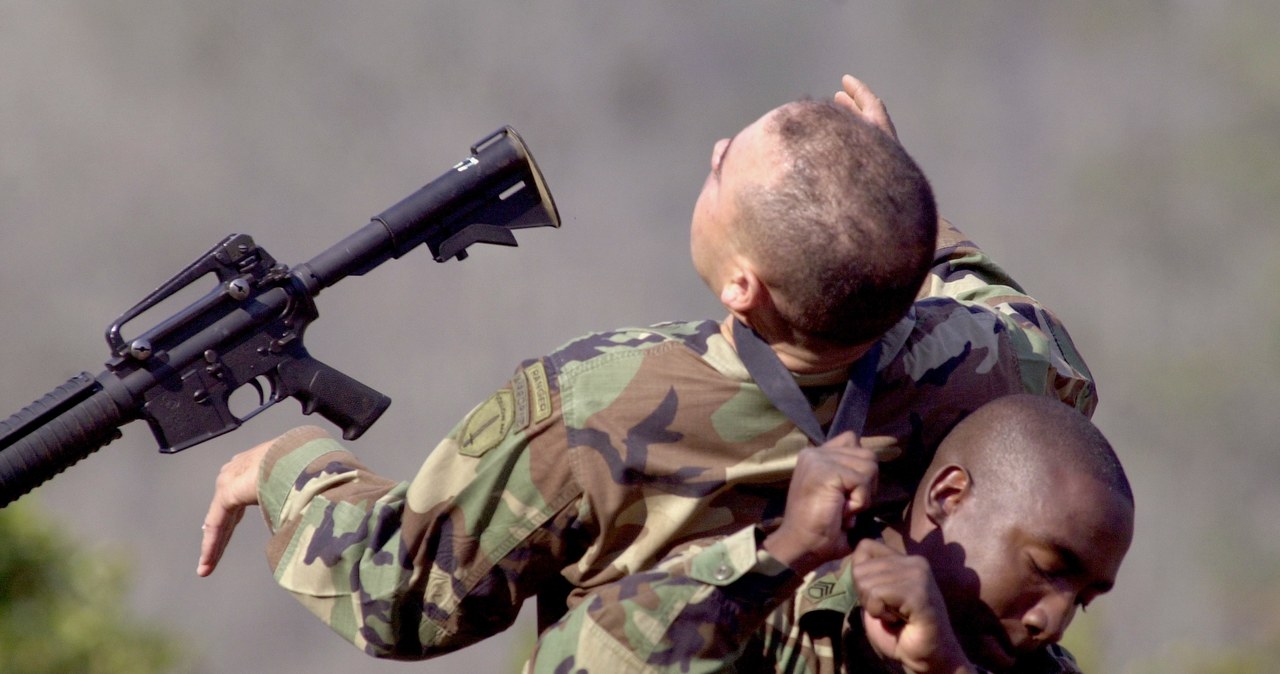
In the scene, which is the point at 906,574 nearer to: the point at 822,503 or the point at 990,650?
the point at 822,503

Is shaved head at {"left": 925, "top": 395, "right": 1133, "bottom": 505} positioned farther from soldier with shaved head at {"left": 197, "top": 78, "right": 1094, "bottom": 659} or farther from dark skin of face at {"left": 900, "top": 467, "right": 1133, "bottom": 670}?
soldier with shaved head at {"left": 197, "top": 78, "right": 1094, "bottom": 659}

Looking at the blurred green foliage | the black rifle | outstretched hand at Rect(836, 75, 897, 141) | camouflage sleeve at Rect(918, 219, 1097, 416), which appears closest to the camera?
camouflage sleeve at Rect(918, 219, 1097, 416)

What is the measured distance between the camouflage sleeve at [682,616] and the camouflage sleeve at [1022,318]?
677mm

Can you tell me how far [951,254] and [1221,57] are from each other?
6107 mm

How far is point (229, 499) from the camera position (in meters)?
2.36

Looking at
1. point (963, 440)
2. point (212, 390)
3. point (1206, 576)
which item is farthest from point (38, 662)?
point (1206, 576)

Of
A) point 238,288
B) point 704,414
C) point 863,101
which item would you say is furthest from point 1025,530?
point 238,288

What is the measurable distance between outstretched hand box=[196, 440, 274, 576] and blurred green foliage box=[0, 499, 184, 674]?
263cm

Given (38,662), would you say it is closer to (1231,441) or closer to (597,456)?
(597,456)

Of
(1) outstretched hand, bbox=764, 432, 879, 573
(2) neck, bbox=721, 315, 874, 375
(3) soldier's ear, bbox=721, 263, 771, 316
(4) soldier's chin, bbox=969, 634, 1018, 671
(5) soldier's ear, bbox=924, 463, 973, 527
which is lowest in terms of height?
(4) soldier's chin, bbox=969, 634, 1018, 671

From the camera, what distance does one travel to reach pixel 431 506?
1.95 meters

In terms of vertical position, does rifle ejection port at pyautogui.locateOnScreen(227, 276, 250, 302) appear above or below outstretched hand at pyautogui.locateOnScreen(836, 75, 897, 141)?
above

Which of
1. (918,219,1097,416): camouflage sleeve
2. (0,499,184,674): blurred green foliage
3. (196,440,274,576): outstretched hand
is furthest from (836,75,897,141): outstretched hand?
(0,499,184,674): blurred green foliage

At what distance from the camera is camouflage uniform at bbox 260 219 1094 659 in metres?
1.92
